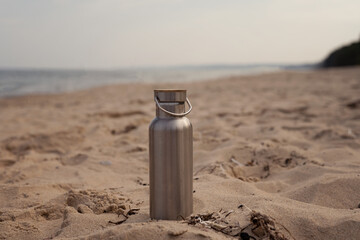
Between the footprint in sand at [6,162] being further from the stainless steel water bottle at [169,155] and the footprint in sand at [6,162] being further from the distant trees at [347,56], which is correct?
the distant trees at [347,56]

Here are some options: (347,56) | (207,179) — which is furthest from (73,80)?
(207,179)

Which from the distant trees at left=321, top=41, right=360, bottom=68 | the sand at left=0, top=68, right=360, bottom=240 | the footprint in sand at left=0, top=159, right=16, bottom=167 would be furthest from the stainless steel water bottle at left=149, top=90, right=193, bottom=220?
the distant trees at left=321, top=41, right=360, bottom=68

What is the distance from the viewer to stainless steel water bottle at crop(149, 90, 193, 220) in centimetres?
146

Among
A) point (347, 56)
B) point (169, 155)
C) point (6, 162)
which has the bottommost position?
point (6, 162)

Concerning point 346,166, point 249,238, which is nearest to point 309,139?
point 346,166

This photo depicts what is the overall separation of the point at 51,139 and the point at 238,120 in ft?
7.33

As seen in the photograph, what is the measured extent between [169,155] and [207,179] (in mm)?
791

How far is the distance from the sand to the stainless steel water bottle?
3.6 inches

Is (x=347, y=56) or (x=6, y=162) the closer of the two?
(x=6, y=162)

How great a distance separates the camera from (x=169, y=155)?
4.83 feet

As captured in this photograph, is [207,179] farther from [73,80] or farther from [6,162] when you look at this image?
[73,80]

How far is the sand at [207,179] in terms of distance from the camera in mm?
1441

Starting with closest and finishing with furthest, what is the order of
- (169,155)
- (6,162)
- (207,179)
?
(169,155)
(207,179)
(6,162)

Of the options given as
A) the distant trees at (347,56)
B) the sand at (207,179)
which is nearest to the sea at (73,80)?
the distant trees at (347,56)
